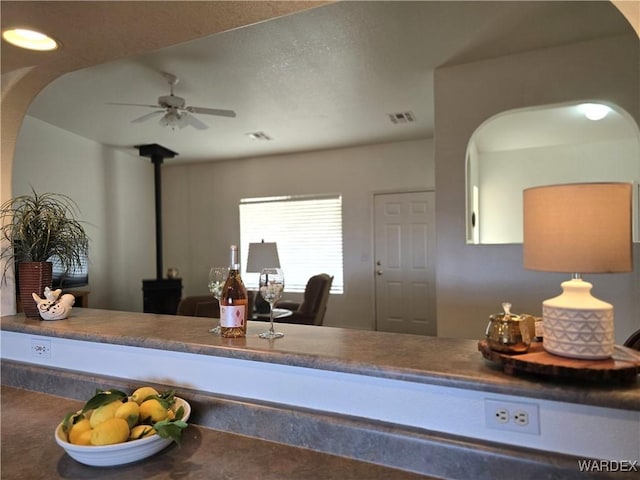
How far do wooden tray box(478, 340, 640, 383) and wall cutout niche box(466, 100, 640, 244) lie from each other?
3.23m

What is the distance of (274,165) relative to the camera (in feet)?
19.9

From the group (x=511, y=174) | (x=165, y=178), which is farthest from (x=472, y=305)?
(x=165, y=178)

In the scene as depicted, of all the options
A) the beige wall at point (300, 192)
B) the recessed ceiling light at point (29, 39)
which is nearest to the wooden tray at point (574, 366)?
the recessed ceiling light at point (29, 39)

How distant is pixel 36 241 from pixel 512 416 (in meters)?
1.81

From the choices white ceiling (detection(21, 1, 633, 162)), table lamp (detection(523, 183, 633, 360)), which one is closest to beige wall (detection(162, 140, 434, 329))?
white ceiling (detection(21, 1, 633, 162))

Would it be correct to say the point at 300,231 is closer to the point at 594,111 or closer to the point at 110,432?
the point at 594,111

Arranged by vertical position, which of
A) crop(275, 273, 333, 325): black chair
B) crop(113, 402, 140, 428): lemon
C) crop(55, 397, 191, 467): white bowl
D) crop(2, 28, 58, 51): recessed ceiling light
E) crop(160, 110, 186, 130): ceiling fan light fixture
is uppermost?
crop(160, 110, 186, 130): ceiling fan light fixture

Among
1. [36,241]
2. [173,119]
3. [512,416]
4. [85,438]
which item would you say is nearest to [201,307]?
[173,119]

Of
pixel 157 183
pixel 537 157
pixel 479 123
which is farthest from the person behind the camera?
pixel 157 183

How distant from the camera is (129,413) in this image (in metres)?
0.93

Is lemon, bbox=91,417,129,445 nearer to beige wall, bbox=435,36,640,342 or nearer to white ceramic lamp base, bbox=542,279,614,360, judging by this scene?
white ceramic lamp base, bbox=542,279,614,360

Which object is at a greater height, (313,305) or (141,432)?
(141,432)

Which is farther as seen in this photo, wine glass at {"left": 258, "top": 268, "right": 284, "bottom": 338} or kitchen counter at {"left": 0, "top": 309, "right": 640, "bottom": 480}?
wine glass at {"left": 258, "top": 268, "right": 284, "bottom": 338}

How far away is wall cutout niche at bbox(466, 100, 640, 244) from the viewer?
4156 millimetres
